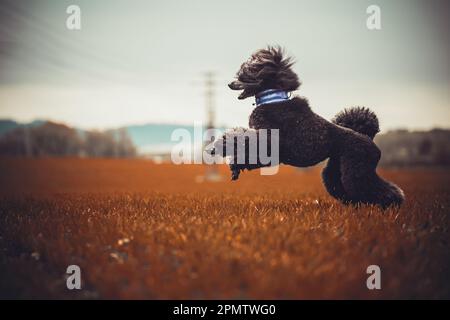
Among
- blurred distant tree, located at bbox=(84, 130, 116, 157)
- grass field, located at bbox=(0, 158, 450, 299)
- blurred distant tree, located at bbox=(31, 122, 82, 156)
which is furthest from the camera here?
blurred distant tree, located at bbox=(84, 130, 116, 157)

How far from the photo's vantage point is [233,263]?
3119 millimetres

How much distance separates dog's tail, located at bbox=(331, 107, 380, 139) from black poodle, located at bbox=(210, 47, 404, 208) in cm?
32

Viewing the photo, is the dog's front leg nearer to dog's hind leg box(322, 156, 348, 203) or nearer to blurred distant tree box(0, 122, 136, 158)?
dog's hind leg box(322, 156, 348, 203)

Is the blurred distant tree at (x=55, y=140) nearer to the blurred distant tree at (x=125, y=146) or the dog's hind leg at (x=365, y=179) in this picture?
the blurred distant tree at (x=125, y=146)

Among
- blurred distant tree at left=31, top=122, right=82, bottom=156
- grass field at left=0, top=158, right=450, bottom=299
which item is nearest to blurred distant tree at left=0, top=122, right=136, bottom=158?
blurred distant tree at left=31, top=122, right=82, bottom=156

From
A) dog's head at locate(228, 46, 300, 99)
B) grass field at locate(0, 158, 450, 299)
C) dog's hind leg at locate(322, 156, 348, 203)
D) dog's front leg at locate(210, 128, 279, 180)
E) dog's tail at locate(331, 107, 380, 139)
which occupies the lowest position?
grass field at locate(0, 158, 450, 299)

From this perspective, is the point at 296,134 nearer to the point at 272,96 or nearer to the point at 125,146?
the point at 272,96

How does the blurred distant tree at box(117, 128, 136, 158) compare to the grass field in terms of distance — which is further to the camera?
the blurred distant tree at box(117, 128, 136, 158)

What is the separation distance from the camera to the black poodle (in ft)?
15.3

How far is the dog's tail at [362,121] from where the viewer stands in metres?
5.36

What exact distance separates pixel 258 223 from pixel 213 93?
24216 millimetres

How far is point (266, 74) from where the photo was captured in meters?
4.74
